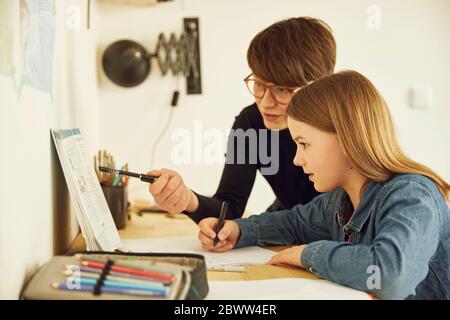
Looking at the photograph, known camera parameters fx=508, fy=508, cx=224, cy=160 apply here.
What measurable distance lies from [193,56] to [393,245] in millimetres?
1525

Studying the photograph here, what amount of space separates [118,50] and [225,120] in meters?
0.52

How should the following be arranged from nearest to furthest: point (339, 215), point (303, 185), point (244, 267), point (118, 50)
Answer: point (244, 267)
point (339, 215)
point (303, 185)
point (118, 50)

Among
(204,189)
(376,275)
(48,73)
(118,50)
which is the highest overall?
(118,50)

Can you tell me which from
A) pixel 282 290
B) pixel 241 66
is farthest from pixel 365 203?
pixel 241 66

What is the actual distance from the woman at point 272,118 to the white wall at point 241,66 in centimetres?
79

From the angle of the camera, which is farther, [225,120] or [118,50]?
[225,120]

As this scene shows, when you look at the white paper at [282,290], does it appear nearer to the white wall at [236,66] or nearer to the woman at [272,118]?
the woman at [272,118]

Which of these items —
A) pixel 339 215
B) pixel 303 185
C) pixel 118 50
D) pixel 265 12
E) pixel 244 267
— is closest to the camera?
pixel 244 267

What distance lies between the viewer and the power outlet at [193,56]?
2.07 meters

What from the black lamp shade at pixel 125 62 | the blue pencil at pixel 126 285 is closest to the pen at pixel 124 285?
the blue pencil at pixel 126 285

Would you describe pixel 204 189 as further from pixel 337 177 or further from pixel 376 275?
pixel 376 275

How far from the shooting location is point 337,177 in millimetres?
918

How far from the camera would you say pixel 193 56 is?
208 cm
